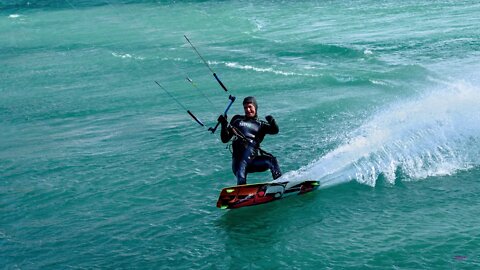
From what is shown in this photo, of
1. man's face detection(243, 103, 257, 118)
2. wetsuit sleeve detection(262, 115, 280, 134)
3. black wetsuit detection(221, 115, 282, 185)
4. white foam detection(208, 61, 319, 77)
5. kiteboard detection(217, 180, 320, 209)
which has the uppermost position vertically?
man's face detection(243, 103, 257, 118)

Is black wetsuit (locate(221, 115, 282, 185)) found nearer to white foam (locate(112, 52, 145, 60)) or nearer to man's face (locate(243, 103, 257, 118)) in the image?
man's face (locate(243, 103, 257, 118))

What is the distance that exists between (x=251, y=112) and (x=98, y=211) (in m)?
3.98

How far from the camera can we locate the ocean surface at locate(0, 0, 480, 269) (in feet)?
40.7

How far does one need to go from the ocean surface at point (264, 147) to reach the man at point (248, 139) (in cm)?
92

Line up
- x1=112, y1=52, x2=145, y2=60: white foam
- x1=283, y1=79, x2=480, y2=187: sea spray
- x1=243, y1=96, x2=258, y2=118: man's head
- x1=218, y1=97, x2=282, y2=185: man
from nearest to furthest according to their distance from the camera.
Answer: x1=243, y1=96, x2=258, y2=118: man's head → x1=218, y1=97, x2=282, y2=185: man → x1=283, y1=79, x2=480, y2=187: sea spray → x1=112, y1=52, x2=145, y2=60: white foam

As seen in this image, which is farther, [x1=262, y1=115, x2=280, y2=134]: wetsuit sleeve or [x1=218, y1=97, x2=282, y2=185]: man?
[x1=218, y1=97, x2=282, y2=185]: man

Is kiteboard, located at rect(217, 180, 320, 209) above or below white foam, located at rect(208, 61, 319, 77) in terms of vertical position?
above

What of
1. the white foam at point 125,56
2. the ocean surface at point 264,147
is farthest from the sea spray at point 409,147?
the white foam at point 125,56

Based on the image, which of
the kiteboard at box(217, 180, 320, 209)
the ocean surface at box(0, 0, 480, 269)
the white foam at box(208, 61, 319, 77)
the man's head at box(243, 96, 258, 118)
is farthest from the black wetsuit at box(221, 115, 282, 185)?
the white foam at box(208, 61, 319, 77)

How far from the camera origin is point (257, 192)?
13508mm

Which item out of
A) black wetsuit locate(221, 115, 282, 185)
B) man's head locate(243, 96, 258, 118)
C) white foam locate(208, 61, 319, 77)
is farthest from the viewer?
white foam locate(208, 61, 319, 77)

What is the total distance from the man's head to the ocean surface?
1876 mm

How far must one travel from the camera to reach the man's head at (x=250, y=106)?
12.8m

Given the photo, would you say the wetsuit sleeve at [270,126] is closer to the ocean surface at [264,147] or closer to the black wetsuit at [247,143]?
the black wetsuit at [247,143]
